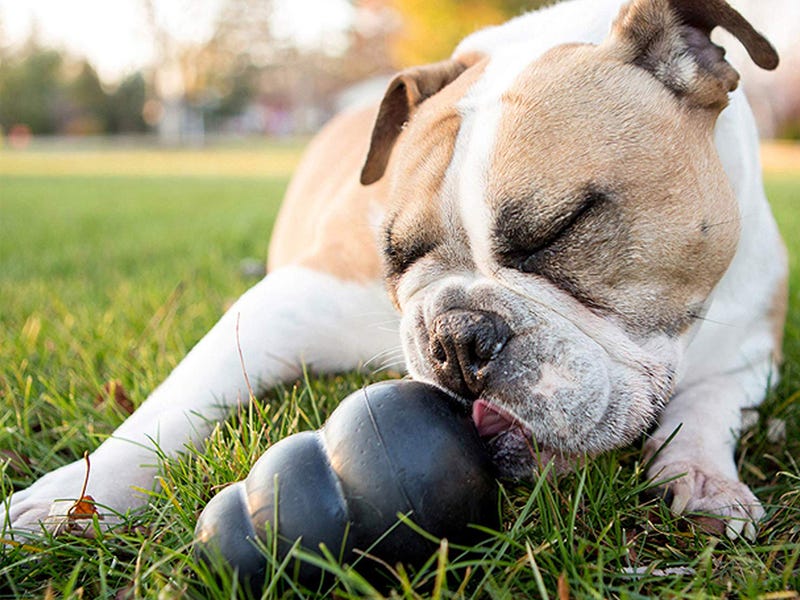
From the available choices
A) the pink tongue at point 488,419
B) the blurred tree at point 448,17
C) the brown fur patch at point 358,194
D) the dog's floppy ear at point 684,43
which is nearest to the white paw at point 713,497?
the pink tongue at point 488,419

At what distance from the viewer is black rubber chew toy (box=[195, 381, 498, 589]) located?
1849 mm

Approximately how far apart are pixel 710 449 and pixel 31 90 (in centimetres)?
5284

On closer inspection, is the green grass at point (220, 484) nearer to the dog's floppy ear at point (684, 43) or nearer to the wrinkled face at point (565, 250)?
the wrinkled face at point (565, 250)

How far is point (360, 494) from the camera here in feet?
6.12

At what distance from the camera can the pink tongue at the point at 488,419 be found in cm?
234

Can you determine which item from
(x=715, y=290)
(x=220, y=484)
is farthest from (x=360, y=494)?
(x=715, y=290)

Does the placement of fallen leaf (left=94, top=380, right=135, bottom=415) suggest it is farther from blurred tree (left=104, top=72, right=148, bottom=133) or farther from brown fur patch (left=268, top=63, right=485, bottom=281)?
blurred tree (left=104, top=72, right=148, bottom=133)

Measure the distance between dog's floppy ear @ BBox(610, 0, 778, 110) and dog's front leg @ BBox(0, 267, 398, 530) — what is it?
1292mm

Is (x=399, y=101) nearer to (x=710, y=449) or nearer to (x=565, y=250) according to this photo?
(x=565, y=250)

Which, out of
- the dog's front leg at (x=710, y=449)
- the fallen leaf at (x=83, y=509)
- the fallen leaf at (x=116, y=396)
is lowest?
the dog's front leg at (x=710, y=449)

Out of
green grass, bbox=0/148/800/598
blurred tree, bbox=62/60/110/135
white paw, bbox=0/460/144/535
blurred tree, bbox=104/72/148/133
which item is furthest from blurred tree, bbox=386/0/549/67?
blurred tree, bbox=62/60/110/135

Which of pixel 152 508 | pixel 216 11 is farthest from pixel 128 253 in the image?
pixel 216 11

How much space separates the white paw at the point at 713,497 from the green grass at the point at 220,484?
50 millimetres

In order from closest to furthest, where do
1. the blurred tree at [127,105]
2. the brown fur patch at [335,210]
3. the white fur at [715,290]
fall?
the white fur at [715,290] → the brown fur patch at [335,210] → the blurred tree at [127,105]
